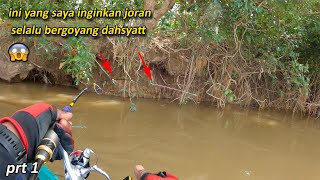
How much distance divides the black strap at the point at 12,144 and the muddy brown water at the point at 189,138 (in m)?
2.03

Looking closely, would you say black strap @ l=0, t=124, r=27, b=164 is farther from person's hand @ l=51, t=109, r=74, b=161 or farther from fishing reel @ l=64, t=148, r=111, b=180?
fishing reel @ l=64, t=148, r=111, b=180

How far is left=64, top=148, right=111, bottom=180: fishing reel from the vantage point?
1256mm

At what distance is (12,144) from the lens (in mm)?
876

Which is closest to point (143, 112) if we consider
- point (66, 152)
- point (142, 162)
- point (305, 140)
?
point (142, 162)

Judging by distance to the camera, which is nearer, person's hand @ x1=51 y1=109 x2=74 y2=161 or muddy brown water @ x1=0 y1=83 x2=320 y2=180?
person's hand @ x1=51 y1=109 x2=74 y2=161

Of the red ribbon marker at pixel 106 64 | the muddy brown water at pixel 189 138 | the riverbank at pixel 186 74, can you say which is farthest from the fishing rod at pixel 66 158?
the red ribbon marker at pixel 106 64

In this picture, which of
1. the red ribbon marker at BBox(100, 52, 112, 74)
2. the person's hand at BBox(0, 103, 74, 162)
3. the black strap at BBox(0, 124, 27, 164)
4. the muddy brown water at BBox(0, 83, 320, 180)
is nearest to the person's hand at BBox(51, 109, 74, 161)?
the person's hand at BBox(0, 103, 74, 162)

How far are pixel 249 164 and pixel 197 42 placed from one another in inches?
99.7

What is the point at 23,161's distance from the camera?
927mm

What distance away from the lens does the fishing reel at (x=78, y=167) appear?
1256 mm

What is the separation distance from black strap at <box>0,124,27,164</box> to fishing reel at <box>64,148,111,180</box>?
0.35 metres

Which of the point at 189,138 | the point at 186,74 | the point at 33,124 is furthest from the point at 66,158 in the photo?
the point at 186,74

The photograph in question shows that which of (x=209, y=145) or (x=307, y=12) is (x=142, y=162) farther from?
(x=307, y=12)

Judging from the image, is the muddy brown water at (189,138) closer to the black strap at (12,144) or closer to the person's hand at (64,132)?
the person's hand at (64,132)
